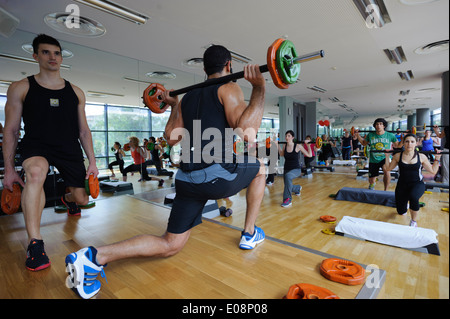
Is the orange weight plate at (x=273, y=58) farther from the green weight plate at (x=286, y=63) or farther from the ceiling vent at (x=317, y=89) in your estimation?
the ceiling vent at (x=317, y=89)

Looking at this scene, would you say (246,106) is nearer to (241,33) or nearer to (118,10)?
(118,10)

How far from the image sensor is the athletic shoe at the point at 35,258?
51.5 inches

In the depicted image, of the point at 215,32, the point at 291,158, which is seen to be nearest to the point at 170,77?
the point at 215,32

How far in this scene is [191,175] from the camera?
4.01 ft

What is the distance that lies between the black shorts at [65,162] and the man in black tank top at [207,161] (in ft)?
2.32

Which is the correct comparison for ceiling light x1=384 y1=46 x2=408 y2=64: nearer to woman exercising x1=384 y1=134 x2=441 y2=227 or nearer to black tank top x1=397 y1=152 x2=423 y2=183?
woman exercising x1=384 y1=134 x2=441 y2=227

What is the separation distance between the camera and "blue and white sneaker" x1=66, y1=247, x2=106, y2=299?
1.02 meters

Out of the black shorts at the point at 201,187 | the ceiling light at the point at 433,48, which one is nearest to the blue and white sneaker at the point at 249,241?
the black shorts at the point at 201,187

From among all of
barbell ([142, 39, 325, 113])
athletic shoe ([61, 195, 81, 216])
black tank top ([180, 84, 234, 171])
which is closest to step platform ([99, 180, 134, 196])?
athletic shoe ([61, 195, 81, 216])

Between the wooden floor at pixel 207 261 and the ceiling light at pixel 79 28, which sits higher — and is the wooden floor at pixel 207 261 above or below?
below

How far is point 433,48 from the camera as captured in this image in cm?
403

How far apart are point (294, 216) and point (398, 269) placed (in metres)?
1.46

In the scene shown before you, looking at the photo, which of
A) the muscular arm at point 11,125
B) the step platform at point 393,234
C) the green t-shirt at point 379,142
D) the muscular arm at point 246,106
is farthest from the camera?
the green t-shirt at point 379,142

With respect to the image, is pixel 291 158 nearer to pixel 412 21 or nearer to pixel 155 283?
pixel 412 21
